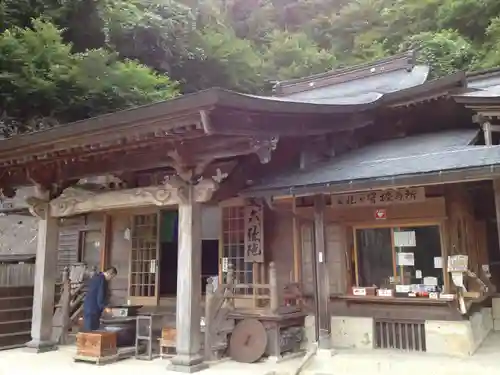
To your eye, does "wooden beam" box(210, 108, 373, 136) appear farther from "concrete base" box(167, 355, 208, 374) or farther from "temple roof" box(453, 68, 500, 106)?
"concrete base" box(167, 355, 208, 374)

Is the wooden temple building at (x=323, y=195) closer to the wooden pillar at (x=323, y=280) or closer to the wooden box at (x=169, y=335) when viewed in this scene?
the wooden pillar at (x=323, y=280)

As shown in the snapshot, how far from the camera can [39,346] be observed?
7879 mm

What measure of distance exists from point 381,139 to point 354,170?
2.70 metres

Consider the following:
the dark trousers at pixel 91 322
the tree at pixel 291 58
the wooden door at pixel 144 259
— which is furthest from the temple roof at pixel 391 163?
the tree at pixel 291 58

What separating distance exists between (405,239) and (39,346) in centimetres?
633

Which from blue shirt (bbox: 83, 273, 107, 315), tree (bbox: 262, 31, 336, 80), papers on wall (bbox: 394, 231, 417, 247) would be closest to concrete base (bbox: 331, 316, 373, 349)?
papers on wall (bbox: 394, 231, 417, 247)

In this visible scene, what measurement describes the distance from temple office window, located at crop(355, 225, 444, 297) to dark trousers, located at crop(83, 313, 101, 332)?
4.40m

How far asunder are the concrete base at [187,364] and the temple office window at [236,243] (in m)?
2.48

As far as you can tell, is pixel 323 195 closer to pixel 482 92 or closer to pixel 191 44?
pixel 482 92

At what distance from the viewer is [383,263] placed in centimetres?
758

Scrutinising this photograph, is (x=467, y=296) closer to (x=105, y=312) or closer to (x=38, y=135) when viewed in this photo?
(x=105, y=312)

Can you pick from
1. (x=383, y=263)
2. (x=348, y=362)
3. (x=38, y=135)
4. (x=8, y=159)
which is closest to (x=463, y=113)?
(x=383, y=263)

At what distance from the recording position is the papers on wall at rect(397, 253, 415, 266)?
732cm

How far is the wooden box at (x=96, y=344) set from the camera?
7.03 metres
